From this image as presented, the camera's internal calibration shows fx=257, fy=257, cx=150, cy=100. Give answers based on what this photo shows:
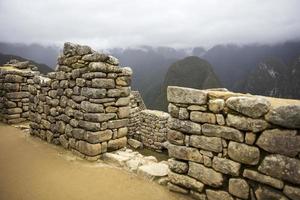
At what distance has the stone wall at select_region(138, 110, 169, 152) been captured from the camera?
1523cm

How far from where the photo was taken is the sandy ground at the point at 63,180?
459 centimetres

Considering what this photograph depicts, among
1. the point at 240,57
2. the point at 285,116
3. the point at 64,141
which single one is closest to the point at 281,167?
the point at 285,116

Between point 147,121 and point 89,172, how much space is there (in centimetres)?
1048

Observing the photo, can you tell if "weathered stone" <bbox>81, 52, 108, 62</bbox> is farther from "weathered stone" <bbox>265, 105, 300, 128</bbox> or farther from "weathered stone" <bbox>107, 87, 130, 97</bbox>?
"weathered stone" <bbox>265, 105, 300, 128</bbox>

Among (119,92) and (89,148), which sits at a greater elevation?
(119,92)

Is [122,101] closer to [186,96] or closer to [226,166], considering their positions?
[186,96]

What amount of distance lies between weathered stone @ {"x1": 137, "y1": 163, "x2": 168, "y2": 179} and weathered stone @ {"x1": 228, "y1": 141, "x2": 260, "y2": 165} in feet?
6.13

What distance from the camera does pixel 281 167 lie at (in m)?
3.38

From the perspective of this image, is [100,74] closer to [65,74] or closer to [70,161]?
[65,74]

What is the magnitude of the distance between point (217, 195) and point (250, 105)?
1.55m

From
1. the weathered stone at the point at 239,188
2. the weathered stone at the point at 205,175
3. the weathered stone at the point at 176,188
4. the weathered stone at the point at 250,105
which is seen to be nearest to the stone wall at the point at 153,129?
the weathered stone at the point at 176,188

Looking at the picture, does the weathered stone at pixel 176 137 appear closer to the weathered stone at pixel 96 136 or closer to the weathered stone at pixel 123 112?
the weathered stone at pixel 96 136

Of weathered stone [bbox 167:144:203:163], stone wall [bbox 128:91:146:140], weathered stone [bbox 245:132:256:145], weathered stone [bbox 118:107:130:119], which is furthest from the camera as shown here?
stone wall [bbox 128:91:146:140]

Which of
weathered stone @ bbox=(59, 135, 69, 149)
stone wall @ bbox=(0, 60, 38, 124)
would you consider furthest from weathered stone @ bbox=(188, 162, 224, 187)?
stone wall @ bbox=(0, 60, 38, 124)
